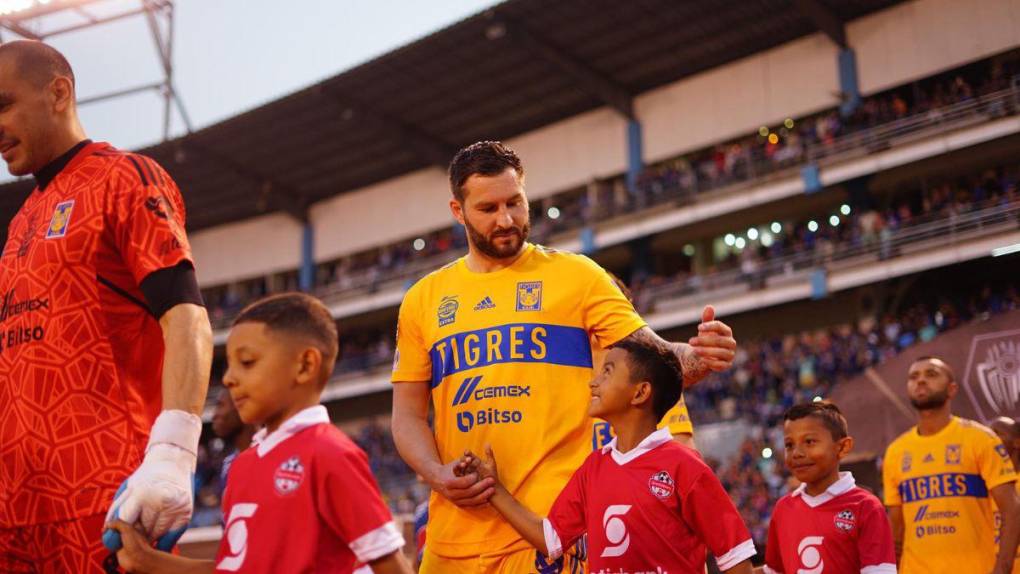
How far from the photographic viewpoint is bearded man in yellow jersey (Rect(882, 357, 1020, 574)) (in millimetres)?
7305

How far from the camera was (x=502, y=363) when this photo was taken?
3844mm

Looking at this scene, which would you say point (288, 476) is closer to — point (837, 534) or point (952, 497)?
point (837, 534)

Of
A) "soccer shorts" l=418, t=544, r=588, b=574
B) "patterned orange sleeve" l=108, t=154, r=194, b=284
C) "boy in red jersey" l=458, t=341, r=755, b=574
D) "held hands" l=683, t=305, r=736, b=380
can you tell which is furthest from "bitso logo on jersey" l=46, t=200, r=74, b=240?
"held hands" l=683, t=305, r=736, b=380

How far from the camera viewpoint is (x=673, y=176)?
30.0 meters

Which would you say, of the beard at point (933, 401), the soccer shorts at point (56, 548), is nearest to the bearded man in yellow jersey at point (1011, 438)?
the beard at point (933, 401)

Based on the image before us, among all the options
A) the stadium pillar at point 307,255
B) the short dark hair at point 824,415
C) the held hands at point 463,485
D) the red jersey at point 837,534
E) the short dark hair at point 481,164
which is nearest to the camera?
the held hands at point 463,485

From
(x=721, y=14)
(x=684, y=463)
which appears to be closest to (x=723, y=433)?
(x=721, y=14)

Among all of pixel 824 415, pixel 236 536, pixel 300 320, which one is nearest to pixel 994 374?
pixel 824 415

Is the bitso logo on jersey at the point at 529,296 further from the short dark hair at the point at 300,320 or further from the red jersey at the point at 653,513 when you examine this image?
the short dark hair at the point at 300,320

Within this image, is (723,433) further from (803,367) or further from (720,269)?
(720,269)

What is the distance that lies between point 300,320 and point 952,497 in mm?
5999

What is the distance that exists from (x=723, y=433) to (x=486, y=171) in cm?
2155

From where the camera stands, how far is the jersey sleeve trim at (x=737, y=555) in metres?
3.81

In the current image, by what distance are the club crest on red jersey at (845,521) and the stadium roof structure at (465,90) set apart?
75.5ft
